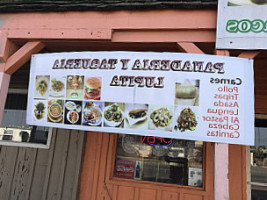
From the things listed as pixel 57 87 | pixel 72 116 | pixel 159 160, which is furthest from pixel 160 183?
pixel 57 87

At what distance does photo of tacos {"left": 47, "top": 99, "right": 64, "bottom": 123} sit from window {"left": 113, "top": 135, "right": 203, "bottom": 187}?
6.07 feet

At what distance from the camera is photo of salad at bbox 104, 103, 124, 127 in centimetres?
256

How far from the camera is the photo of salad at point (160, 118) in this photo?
2.42 meters

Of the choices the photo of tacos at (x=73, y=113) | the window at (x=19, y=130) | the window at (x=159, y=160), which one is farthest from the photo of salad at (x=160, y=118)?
the window at (x=19, y=130)

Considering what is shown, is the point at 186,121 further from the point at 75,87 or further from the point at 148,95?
the point at 75,87

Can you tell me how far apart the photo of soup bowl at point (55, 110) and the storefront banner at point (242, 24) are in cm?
233

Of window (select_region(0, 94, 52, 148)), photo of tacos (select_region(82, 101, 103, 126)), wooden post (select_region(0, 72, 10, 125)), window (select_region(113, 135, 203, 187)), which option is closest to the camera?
photo of tacos (select_region(82, 101, 103, 126))

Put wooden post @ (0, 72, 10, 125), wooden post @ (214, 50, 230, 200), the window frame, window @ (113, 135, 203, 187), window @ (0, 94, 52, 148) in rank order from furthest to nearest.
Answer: window @ (0, 94, 52, 148)
window @ (113, 135, 203, 187)
the window frame
wooden post @ (0, 72, 10, 125)
wooden post @ (214, 50, 230, 200)

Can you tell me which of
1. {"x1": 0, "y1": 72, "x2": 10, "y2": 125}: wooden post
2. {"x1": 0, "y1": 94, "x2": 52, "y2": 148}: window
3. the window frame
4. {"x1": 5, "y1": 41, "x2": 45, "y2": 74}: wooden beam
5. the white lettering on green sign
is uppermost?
the white lettering on green sign

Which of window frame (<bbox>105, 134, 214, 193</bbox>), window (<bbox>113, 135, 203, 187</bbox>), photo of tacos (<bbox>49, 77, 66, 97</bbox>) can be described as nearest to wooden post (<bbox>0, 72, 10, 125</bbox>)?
photo of tacos (<bbox>49, 77, 66, 97</bbox>)

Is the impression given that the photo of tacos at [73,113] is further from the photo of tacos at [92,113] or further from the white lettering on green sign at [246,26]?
the white lettering on green sign at [246,26]

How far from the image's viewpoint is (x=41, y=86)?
2881 mm

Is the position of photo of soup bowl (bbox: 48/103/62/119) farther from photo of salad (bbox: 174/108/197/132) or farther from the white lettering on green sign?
the white lettering on green sign

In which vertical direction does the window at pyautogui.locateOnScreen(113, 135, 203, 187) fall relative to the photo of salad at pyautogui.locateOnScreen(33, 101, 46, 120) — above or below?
below
